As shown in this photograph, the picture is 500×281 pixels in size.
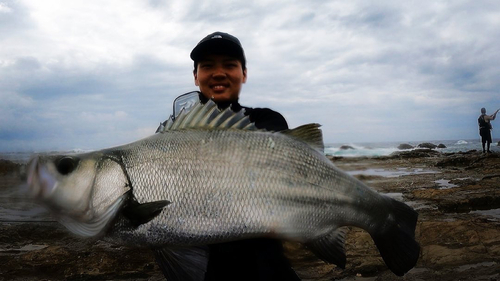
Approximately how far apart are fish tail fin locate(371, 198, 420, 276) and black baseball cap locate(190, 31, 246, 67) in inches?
76.3

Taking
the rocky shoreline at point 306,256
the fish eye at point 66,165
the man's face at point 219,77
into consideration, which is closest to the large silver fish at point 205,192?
the fish eye at point 66,165

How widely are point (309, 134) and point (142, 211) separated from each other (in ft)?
4.05

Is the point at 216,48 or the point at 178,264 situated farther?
the point at 216,48

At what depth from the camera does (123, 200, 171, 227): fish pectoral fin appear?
2.11 m

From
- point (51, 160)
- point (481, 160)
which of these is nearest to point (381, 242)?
point (51, 160)

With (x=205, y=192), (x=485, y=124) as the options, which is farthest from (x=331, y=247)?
(x=485, y=124)

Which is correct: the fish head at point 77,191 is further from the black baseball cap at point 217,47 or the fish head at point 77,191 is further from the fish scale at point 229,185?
the black baseball cap at point 217,47

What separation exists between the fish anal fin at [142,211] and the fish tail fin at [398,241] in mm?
1516

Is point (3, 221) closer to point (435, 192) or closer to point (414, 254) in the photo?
point (414, 254)

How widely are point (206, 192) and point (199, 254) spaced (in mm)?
435

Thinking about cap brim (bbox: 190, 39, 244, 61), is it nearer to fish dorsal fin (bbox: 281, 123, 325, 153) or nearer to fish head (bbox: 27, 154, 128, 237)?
fish dorsal fin (bbox: 281, 123, 325, 153)

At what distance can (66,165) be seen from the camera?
2.17 meters

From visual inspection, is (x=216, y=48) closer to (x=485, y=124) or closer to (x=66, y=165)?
(x=66, y=165)

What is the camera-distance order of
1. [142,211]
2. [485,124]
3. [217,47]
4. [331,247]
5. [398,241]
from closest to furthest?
[142,211] < [331,247] < [398,241] < [217,47] < [485,124]
